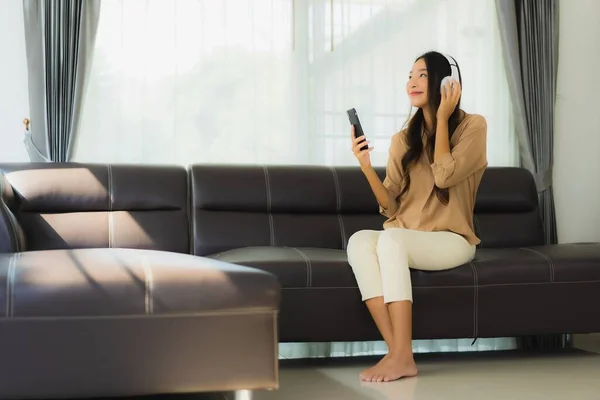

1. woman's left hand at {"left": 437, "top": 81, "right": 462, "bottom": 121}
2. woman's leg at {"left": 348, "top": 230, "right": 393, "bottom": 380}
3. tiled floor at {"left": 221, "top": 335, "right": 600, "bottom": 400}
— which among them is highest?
woman's left hand at {"left": 437, "top": 81, "right": 462, "bottom": 121}

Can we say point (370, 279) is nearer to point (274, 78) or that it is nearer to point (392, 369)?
point (392, 369)

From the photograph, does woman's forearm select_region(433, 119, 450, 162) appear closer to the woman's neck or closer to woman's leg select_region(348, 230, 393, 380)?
the woman's neck

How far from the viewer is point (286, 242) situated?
3.77 meters

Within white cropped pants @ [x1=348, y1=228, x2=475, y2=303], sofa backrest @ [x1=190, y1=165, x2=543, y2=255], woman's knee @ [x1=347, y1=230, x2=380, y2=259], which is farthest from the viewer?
sofa backrest @ [x1=190, y1=165, x2=543, y2=255]

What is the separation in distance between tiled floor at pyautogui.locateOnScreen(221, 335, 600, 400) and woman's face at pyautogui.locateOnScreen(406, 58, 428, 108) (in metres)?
1.08

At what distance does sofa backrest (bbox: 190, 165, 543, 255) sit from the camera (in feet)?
12.3

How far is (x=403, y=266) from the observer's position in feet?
9.99

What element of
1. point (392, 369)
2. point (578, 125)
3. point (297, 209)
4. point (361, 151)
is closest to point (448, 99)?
point (361, 151)

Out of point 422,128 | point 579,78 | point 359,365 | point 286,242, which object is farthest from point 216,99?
point 579,78

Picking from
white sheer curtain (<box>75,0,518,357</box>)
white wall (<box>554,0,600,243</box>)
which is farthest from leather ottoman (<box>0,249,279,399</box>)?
white wall (<box>554,0,600,243</box>)

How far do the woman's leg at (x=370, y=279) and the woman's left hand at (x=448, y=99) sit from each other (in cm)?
56

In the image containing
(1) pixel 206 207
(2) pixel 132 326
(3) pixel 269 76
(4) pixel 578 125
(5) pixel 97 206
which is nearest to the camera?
(2) pixel 132 326

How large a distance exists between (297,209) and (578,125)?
6.32 ft

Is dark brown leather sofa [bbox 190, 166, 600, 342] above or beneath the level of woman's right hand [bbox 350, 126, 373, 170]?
beneath
